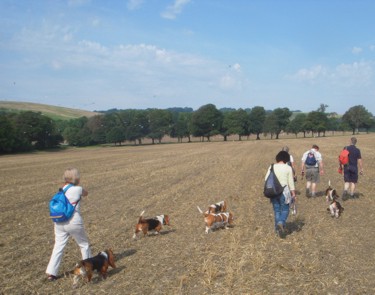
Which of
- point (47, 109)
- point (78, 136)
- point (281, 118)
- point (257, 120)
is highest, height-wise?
point (47, 109)

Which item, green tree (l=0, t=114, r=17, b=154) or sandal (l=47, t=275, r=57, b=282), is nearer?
sandal (l=47, t=275, r=57, b=282)

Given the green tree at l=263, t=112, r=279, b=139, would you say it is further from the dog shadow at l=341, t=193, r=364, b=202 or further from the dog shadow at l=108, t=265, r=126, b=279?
the dog shadow at l=108, t=265, r=126, b=279

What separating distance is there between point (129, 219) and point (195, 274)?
536 cm

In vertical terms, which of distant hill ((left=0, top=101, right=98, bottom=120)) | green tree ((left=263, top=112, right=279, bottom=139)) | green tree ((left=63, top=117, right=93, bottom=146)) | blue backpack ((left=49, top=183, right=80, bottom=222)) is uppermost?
distant hill ((left=0, top=101, right=98, bottom=120))

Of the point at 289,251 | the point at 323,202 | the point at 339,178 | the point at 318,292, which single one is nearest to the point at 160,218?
the point at 289,251

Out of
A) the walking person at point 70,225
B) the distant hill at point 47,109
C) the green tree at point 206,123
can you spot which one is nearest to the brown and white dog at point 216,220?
the walking person at point 70,225

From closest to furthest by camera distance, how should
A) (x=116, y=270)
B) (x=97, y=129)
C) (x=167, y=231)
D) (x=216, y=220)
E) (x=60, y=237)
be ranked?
(x=60, y=237)
(x=116, y=270)
(x=216, y=220)
(x=167, y=231)
(x=97, y=129)

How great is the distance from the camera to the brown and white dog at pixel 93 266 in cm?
640

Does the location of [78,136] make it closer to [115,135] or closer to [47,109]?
[115,135]

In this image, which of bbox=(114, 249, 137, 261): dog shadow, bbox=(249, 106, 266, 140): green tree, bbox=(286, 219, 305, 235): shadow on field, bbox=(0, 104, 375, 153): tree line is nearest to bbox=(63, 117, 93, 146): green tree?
bbox=(0, 104, 375, 153): tree line

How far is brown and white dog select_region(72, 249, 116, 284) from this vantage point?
6.40 meters

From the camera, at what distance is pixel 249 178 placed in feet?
68.4

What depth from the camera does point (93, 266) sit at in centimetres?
655

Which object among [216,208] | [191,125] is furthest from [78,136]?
[216,208]
